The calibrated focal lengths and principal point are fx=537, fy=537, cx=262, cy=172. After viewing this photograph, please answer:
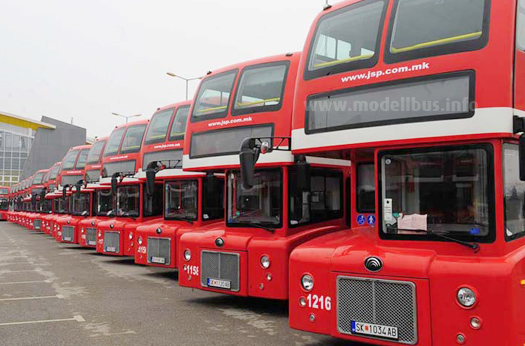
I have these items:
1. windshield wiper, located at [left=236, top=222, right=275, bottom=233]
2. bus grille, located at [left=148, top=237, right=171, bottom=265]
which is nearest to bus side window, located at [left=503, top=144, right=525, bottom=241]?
windshield wiper, located at [left=236, top=222, right=275, bottom=233]

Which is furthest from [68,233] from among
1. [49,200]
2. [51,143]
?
[51,143]

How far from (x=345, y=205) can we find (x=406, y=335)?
12.5 ft

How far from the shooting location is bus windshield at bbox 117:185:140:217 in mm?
14445

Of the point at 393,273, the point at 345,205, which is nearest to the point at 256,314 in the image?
the point at 345,205

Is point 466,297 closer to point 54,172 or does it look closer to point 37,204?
point 54,172

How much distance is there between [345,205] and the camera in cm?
850

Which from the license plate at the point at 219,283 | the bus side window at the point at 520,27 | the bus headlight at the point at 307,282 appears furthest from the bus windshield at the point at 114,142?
the bus side window at the point at 520,27

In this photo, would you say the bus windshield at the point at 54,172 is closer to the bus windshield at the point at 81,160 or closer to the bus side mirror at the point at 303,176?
the bus windshield at the point at 81,160

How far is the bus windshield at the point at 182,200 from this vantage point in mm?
11289

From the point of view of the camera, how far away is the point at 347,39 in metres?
6.15

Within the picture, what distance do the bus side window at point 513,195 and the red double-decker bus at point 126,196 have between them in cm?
1033

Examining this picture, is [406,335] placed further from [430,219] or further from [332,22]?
[332,22]

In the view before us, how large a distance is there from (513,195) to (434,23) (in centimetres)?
180

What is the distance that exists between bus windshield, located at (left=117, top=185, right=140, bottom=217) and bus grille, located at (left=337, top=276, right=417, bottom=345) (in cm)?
1001
